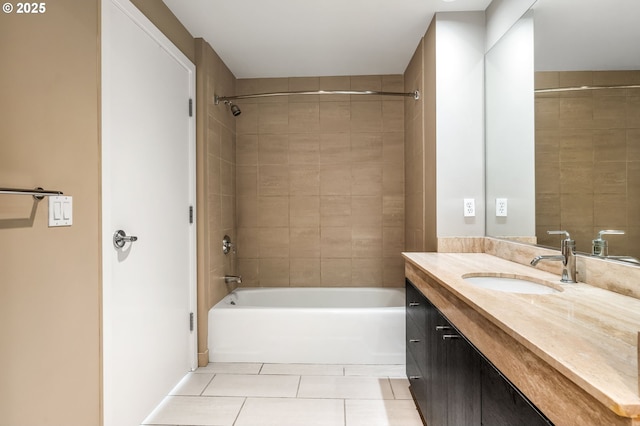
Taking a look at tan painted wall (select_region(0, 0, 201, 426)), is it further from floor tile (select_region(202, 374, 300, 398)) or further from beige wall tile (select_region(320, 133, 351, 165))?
beige wall tile (select_region(320, 133, 351, 165))

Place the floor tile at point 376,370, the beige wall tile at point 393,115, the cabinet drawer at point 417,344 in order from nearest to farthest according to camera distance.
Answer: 1. the cabinet drawer at point 417,344
2. the floor tile at point 376,370
3. the beige wall tile at point 393,115

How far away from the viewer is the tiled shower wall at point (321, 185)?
11.0 ft

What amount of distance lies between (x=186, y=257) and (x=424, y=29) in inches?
91.4

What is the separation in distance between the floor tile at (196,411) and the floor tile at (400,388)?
955mm

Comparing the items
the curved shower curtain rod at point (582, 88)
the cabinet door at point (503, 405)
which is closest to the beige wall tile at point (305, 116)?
the curved shower curtain rod at point (582, 88)

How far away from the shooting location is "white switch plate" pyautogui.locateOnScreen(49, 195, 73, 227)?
127 centimetres

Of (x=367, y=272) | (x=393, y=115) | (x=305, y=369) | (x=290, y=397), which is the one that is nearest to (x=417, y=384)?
(x=290, y=397)

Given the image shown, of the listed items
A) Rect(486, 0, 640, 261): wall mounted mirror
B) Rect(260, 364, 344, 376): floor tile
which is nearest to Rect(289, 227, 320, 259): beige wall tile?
Rect(260, 364, 344, 376): floor tile

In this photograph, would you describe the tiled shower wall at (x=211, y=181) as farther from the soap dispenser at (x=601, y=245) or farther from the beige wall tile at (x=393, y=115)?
the soap dispenser at (x=601, y=245)

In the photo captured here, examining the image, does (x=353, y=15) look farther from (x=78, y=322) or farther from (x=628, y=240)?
(x=78, y=322)

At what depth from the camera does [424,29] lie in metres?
2.47

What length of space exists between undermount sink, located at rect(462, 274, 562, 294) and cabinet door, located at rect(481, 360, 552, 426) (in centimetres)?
56

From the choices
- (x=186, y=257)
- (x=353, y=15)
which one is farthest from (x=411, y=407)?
(x=353, y=15)

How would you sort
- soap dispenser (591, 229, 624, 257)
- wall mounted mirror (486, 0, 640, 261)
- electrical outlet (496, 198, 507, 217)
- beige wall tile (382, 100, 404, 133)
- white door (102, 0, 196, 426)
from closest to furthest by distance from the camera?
1. wall mounted mirror (486, 0, 640, 261)
2. soap dispenser (591, 229, 624, 257)
3. white door (102, 0, 196, 426)
4. electrical outlet (496, 198, 507, 217)
5. beige wall tile (382, 100, 404, 133)
